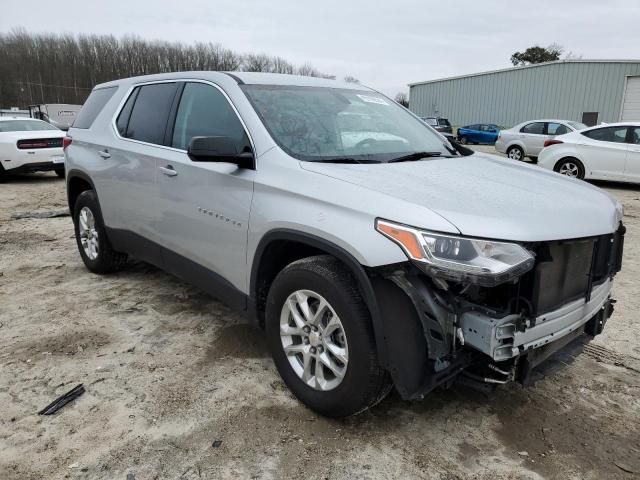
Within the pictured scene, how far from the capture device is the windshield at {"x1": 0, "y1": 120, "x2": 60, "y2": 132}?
38.9 ft

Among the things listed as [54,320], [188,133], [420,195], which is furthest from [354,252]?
[54,320]

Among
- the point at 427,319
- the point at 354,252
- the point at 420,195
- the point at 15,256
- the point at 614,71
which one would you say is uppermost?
the point at 614,71

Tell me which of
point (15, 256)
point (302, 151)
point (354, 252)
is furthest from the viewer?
point (15, 256)

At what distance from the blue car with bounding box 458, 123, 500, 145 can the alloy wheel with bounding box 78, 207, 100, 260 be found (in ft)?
84.6

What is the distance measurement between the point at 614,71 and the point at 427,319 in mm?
32627

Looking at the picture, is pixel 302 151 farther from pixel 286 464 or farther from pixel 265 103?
pixel 286 464

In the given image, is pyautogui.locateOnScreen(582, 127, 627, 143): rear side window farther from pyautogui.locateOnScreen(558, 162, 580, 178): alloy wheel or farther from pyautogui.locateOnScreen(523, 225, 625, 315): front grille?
pyautogui.locateOnScreen(523, 225, 625, 315): front grille

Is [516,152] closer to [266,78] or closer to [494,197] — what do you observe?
[266,78]

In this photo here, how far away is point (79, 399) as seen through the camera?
2848 mm

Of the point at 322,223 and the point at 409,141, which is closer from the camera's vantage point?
the point at 322,223

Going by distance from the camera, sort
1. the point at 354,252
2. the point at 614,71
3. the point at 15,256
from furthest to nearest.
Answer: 1. the point at 614,71
2. the point at 15,256
3. the point at 354,252

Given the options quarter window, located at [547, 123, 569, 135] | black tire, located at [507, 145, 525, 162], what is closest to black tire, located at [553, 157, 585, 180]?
quarter window, located at [547, 123, 569, 135]

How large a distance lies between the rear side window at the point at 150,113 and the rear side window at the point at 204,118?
7.7 inches

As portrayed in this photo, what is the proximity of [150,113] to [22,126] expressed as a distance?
10.2 metres
